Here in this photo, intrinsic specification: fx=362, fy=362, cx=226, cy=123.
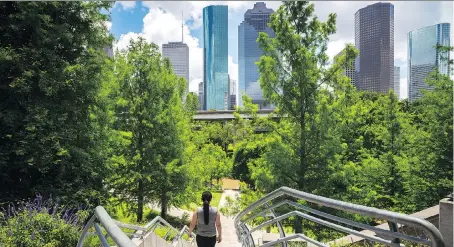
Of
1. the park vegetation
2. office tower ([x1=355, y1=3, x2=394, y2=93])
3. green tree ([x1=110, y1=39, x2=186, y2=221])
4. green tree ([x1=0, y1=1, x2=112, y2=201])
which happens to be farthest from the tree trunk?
office tower ([x1=355, y1=3, x2=394, y2=93])

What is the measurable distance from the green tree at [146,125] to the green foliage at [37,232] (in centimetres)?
1003

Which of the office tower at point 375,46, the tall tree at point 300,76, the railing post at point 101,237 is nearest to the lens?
the railing post at point 101,237

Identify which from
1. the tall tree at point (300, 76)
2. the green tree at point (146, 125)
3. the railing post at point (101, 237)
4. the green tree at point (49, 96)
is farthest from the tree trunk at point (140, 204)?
the railing post at point (101, 237)

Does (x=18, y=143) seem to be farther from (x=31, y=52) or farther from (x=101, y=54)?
(x=101, y=54)

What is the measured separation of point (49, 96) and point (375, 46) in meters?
159

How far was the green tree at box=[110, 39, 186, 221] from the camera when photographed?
55.2ft

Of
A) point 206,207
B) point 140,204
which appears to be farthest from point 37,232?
point 140,204

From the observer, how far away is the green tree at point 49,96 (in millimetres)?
9672

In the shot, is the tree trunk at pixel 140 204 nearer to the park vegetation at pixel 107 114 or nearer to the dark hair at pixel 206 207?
the park vegetation at pixel 107 114

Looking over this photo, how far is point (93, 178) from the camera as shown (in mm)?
11664

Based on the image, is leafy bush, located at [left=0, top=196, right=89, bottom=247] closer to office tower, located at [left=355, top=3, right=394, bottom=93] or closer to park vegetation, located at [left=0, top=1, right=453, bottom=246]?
park vegetation, located at [left=0, top=1, right=453, bottom=246]

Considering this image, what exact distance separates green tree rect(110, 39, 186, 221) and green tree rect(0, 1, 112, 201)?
5.08 meters

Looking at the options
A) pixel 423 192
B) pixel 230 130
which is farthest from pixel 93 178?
pixel 230 130

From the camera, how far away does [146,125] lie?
17000 mm
